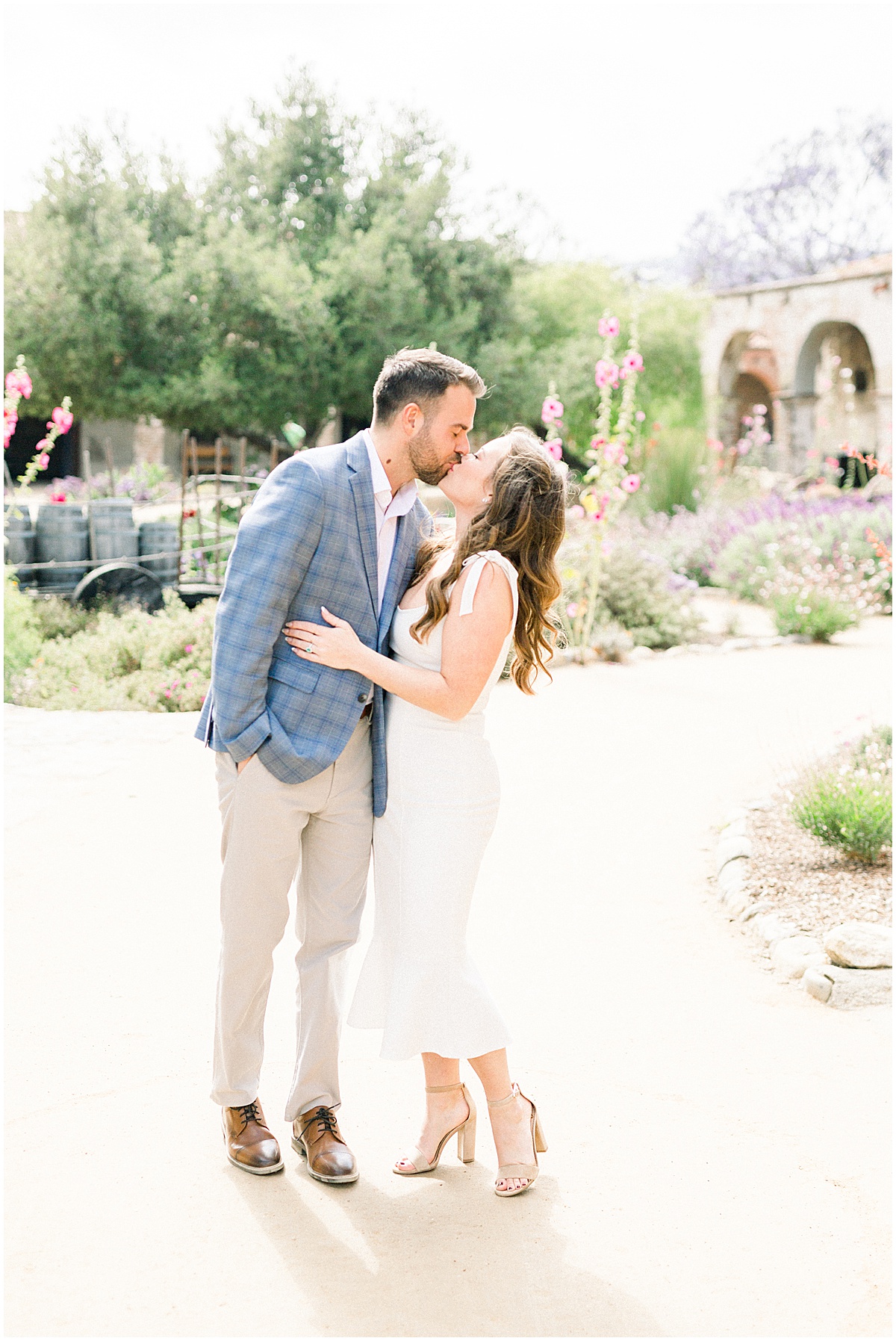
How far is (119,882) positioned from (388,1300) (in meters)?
2.74

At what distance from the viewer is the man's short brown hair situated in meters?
2.57

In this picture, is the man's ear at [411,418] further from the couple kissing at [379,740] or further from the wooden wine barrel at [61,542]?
the wooden wine barrel at [61,542]

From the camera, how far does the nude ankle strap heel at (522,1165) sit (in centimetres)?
267

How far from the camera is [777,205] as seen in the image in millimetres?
44438

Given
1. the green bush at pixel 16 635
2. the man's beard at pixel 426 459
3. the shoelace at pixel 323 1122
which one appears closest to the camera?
the man's beard at pixel 426 459

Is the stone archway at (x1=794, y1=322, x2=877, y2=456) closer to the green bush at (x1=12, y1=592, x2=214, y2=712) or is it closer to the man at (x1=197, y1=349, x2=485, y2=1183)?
the green bush at (x1=12, y1=592, x2=214, y2=712)

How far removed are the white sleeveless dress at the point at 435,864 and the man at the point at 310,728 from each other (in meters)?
0.08

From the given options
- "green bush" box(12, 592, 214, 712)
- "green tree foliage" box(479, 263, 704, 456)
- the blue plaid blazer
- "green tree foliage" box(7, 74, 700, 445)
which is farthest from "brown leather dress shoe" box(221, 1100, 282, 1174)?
"green tree foliage" box(479, 263, 704, 456)

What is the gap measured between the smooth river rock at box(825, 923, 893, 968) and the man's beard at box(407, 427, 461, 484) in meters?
2.43

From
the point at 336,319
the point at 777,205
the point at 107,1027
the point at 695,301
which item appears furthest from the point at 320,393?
the point at 777,205

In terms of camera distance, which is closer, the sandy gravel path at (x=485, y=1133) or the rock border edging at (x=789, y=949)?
the sandy gravel path at (x=485, y=1133)

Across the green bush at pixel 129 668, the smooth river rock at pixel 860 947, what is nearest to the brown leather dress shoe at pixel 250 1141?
the smooth river rock at pixel 860 947

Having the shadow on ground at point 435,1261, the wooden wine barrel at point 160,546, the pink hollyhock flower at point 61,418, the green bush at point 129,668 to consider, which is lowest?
the shadow on ground at point 435,1261

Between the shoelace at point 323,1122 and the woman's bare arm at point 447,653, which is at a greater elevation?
the woman's bare arm at point 447,653
